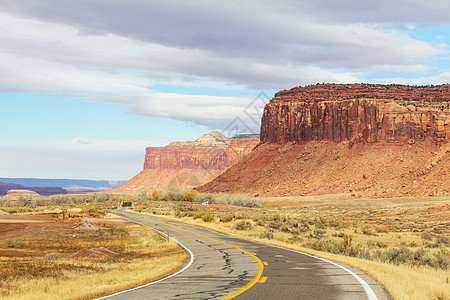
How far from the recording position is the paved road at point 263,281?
10.5 meters

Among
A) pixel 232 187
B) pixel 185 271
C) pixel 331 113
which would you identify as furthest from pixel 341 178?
pixel 185 271

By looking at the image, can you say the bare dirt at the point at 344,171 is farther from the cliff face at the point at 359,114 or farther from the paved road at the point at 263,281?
the paved road at the point at 263,281

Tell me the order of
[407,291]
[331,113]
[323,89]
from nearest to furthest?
1. [407,291]
2. [331,113]
3. [323,89]

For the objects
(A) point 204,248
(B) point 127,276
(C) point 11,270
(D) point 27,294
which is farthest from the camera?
(A) point 204,248

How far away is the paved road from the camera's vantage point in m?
10.5

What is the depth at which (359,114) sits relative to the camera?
101000 mm

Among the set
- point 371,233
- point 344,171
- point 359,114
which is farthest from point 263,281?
point 359,114

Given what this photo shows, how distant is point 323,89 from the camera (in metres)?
118

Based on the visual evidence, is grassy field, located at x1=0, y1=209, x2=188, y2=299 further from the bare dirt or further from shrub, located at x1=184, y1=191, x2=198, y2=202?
shrub, located at x1=184, y1=191, x2=198, y2=202

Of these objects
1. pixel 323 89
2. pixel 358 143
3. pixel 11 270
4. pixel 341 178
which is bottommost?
pixel 11 270

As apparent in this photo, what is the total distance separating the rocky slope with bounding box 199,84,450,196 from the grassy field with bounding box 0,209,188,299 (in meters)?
60.0

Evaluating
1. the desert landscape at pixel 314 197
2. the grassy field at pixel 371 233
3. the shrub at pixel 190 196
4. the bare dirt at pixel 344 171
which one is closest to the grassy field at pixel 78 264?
the desert landscape at pixel 314 197

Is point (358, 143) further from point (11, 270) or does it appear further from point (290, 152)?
point (11, 270)

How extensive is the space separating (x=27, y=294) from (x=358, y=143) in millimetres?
94605
